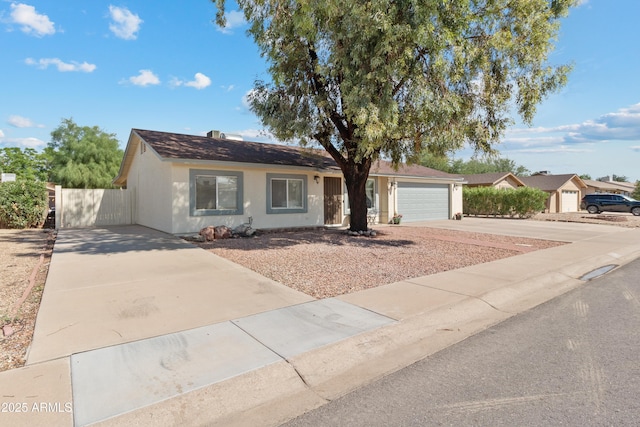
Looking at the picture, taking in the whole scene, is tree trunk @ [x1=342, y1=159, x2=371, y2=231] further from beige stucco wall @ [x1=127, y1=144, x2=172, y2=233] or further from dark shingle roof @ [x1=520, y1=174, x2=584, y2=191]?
dark shingle roof @ [x1=520, y1=174, x2=584, y2=191]

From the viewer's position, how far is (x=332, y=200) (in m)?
17.2

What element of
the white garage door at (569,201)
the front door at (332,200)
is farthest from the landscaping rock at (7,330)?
the white garage door at (569,201)

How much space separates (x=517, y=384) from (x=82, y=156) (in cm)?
4683

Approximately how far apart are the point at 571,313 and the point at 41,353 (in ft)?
22.3

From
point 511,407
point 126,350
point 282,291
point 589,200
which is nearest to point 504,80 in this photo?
point 282,291

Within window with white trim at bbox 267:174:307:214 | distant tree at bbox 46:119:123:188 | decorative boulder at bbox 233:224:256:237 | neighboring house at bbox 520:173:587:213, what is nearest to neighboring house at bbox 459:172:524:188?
neighboring house at bbox 520:173:587:213

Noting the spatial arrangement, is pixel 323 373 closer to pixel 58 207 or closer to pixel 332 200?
pixel 332 200

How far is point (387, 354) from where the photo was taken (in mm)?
3984

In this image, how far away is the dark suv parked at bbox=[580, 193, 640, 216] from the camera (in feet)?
100

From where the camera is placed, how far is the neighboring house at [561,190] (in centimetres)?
3575

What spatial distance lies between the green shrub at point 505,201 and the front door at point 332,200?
15.5 m

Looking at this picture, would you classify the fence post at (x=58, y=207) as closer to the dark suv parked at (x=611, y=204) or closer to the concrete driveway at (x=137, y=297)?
the concrete driveway at (x=137, y=297)

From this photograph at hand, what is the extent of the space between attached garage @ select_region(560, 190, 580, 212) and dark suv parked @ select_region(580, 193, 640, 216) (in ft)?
9.89

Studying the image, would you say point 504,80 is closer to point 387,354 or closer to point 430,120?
point 430,120
